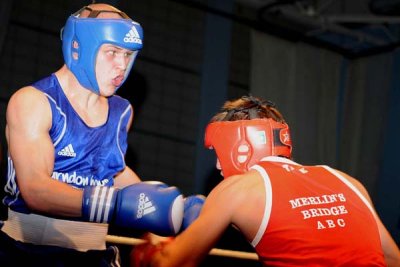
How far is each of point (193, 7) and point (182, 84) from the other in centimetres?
86

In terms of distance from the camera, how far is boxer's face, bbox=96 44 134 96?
8.43ft

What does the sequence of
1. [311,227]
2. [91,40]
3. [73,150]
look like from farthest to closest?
[91,40]
[73,150]
[311,227]

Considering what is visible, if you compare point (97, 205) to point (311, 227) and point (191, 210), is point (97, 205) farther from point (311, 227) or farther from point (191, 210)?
point (311, 227)

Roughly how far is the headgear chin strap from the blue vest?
1.49 feet

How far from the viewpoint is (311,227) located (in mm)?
2172

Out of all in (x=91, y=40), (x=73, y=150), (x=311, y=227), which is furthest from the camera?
(x=91, y=40)

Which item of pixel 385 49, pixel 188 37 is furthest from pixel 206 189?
pixel 385 49

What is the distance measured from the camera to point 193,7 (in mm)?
6699

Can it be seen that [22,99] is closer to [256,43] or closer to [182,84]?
[182,84]

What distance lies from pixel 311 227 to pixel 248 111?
62cm

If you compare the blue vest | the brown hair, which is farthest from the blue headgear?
the brown hair

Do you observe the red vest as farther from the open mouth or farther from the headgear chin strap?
the open mouth

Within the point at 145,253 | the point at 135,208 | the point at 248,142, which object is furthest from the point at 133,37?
the point at 145,253

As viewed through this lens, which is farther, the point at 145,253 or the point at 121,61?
the point at 121,61
